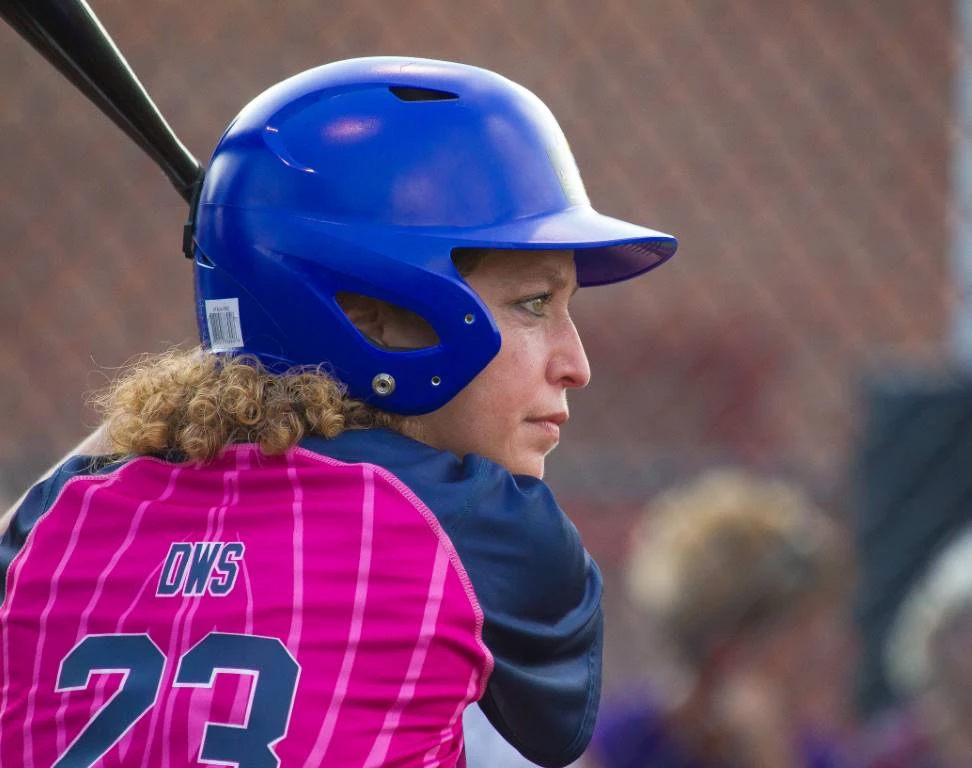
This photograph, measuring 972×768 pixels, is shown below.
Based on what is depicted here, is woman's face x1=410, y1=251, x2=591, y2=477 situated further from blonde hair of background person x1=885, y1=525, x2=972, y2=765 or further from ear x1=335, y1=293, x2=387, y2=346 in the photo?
blonde hair of background person x1=885, y1=525, x2=972, y2=765

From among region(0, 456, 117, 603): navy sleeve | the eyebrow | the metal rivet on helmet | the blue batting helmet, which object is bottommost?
region(0, 456, 117, 603): navy sleeve

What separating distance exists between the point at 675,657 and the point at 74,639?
8.05 ft

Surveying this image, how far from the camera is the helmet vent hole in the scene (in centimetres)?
171

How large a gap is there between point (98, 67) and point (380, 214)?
0.44 m

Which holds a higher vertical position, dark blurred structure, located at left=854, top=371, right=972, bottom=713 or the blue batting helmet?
the blue batting helmet

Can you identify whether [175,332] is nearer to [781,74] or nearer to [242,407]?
[781,74]

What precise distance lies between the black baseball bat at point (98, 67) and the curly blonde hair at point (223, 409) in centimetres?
26

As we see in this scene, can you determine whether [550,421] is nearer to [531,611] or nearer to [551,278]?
[551,278]

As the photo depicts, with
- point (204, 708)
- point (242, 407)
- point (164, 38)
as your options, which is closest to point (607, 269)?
point (242, 407)

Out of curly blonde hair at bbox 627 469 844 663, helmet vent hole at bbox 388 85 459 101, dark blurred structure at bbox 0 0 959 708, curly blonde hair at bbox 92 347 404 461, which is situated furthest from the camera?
dark blurred structure at bbox 0 0 959 708

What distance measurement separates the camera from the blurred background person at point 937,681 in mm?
3350

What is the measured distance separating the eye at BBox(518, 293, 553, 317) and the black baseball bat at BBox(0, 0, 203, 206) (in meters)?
0.47

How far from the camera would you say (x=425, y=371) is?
1.65 m

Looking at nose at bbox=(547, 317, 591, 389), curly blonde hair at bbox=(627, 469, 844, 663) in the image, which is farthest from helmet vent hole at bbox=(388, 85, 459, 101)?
curly blonde hair at bbox=(627, 469, 844, 663)
